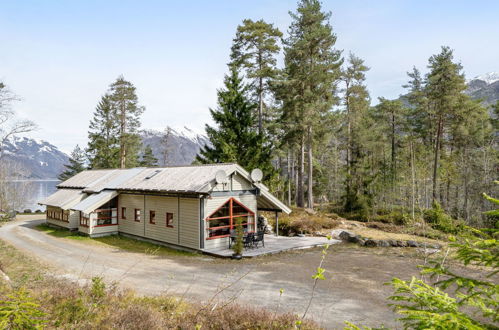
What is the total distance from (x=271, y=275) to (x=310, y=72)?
2289cm

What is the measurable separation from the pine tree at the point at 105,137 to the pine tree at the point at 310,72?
28.5m

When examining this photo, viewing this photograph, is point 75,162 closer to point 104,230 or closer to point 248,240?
point 104,230

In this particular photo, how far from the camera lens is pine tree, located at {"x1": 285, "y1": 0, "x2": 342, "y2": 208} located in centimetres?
2917

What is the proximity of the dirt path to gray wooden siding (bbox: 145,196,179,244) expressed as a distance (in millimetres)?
2296

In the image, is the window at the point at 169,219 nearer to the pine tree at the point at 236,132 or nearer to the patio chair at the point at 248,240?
the patio chair at the point at 248,240

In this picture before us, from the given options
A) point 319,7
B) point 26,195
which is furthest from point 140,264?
point 26,195

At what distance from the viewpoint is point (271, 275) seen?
1281cm

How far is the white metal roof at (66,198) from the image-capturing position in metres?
24.0

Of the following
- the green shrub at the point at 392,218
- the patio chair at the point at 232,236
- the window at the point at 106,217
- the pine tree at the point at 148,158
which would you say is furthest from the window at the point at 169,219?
the pine tree at the point at 148,158

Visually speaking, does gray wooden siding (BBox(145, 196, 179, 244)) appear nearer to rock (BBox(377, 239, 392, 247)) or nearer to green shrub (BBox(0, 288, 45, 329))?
rock (BBox(377, 239, 392, 247))

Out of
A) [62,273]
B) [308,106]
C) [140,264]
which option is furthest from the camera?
[308,106]

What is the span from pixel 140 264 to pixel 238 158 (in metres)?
15.8

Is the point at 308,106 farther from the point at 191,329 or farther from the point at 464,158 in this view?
the point at 191,329

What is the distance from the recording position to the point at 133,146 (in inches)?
1770
